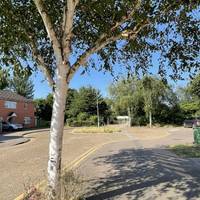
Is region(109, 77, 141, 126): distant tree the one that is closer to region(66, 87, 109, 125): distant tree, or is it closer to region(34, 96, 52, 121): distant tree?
region(66, 87, 109, 125): distant tree

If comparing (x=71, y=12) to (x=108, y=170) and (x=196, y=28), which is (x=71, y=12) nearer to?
(x=196, y=28)

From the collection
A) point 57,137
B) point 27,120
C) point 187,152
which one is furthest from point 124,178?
point 27,120

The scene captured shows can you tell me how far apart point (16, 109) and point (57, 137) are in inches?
2313

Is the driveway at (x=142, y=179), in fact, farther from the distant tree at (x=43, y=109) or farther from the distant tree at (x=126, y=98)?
the distant tree at (x=43, y=109)

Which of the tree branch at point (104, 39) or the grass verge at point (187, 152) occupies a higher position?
the tree branch at point (104, 39)

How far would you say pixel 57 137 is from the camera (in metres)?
Answer: 6.77

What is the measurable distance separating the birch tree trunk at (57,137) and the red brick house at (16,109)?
175 ft

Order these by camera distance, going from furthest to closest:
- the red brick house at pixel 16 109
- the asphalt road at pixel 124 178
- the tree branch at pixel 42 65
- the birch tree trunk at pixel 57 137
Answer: the red brick house at pixel 16 109 → the asphalt road at pixel 124 178 → the tree branch at pixel 42 65 → the birch tree trunk at pixel 57 137

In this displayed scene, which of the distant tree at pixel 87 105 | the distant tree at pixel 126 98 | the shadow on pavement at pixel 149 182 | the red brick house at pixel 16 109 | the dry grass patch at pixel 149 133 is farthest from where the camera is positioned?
the distant tree at pixel 87 105

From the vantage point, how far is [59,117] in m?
6.82

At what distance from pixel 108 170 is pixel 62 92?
559 centimetres

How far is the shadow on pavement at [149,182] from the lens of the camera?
7770 mm

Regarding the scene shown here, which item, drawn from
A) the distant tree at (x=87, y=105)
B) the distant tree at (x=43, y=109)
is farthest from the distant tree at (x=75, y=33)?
the distant tree at (x=43, y=109)

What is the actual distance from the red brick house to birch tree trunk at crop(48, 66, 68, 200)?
53.4m
